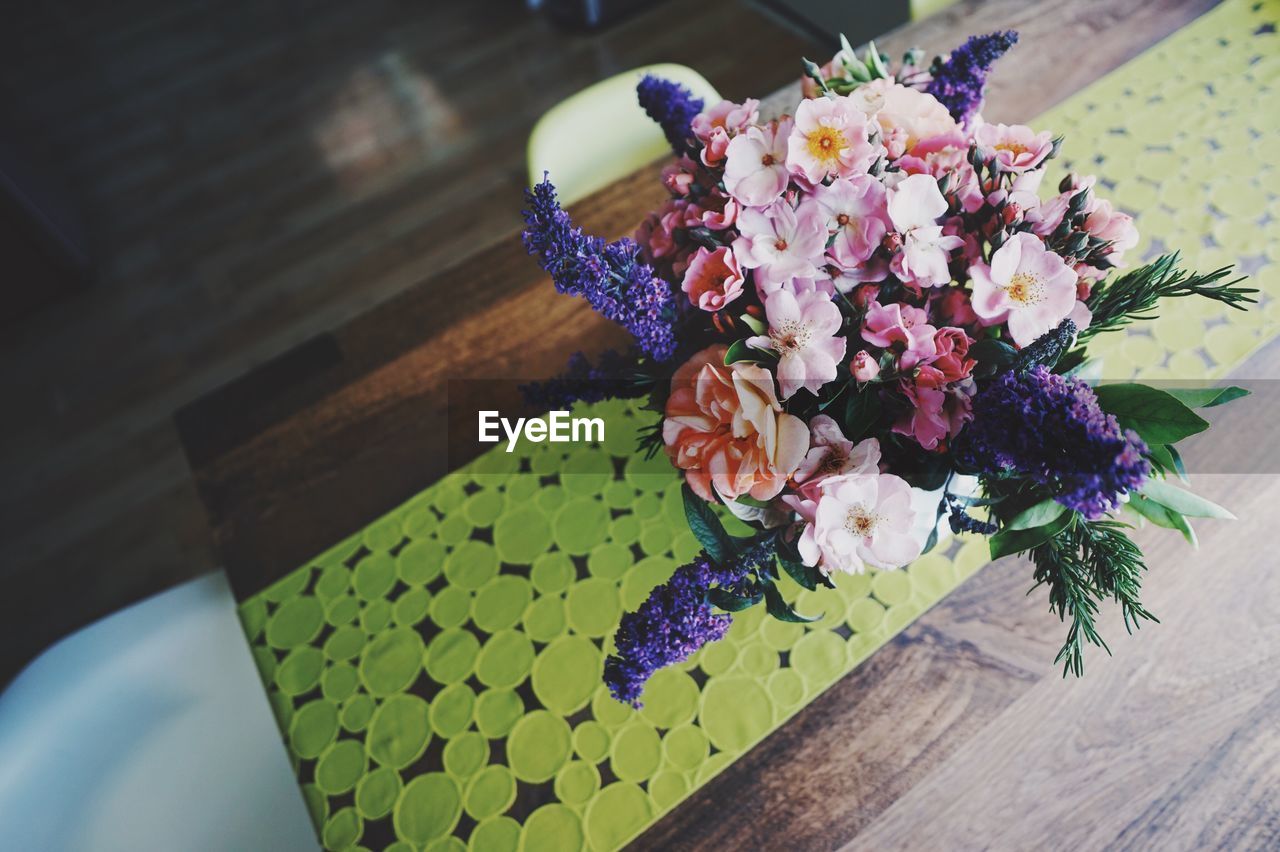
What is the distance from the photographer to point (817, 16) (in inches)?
95.0

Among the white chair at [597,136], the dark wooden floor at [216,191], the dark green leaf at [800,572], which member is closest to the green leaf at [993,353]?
the dark green leaf at [800,572]

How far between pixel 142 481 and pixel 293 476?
128 centimetres

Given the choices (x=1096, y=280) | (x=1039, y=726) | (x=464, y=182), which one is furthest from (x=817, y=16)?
(x=1039, y=726)

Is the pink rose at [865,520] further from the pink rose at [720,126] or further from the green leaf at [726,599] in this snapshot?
the pink rose at [720,126]

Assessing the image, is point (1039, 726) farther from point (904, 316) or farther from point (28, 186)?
point (28, 186)

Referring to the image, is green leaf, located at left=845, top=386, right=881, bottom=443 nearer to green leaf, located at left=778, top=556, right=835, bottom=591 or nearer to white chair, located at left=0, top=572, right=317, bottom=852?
green leaf, located at left=778, top=556, right=835, bottom=591

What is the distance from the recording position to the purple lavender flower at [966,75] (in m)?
0.67

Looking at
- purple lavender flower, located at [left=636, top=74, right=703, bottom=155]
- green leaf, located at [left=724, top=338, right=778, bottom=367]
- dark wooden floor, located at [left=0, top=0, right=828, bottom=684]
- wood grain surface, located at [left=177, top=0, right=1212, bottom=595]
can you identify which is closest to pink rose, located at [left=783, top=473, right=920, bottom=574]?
green leaf, located at [left=724, top=338, right=778, bottom=367]

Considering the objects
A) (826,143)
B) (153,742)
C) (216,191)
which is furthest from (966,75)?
(216,191)

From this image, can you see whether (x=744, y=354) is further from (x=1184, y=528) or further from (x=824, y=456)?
(x=1184, y=528)

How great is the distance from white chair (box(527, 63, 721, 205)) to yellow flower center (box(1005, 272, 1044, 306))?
79 centimetres

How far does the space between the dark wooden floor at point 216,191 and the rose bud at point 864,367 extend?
5.76 feet

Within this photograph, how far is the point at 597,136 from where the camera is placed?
124cm

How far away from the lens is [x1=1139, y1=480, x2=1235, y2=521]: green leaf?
0.52 meters
